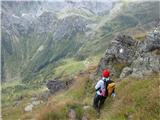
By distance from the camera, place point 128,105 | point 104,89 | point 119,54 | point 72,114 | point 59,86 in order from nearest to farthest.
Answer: point 128,105 < point 104,89 < point 72,114 < point 119,54 < point 59,86

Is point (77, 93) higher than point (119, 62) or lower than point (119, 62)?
lower

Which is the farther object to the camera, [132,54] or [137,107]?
[132,54]

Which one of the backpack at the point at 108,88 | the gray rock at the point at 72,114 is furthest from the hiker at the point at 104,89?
the gray rock at the point at 72,114

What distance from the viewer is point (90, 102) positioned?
1241 inches

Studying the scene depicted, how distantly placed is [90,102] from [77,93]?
6.40 metres

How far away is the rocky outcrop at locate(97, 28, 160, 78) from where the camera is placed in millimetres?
32003

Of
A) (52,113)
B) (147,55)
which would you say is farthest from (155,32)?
(52,113)

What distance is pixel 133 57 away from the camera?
126 ft

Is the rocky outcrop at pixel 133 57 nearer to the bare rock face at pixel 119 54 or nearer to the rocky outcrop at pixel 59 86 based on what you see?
the bare rock face at pixel 119 54

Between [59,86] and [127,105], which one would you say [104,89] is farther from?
[59,86]

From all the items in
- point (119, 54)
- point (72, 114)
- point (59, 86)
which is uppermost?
point (119, 54)

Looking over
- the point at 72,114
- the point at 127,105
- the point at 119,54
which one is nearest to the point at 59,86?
the point at 119,54

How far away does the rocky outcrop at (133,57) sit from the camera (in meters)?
32.0

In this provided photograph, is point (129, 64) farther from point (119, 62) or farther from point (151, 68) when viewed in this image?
point (151, 68)
